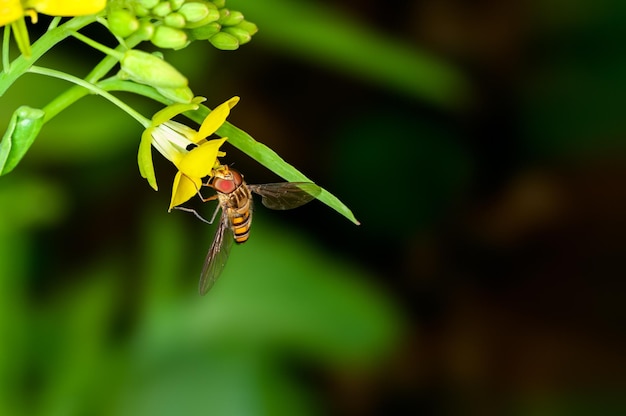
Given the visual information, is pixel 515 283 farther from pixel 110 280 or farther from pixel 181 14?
pixel 181 14

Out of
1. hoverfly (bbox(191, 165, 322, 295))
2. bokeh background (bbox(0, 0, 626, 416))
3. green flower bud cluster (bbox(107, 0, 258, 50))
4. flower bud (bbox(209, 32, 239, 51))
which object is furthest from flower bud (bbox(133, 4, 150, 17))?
bokeh background (bbox(0, 0, 626, 416))

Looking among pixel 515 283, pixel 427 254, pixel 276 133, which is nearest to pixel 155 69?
pixel 276 133

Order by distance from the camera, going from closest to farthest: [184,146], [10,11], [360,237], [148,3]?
[10,11]
[148,3]
[184,146]
[360,237]

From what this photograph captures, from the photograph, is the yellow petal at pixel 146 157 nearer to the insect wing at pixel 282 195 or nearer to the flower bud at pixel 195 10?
the flower bud at pixel 195 10

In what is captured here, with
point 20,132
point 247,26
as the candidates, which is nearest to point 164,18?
point 247,26

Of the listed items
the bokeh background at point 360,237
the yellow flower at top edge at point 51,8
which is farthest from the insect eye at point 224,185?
the bokeh background at point 360,237

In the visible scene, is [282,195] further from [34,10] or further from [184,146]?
[34,10]
